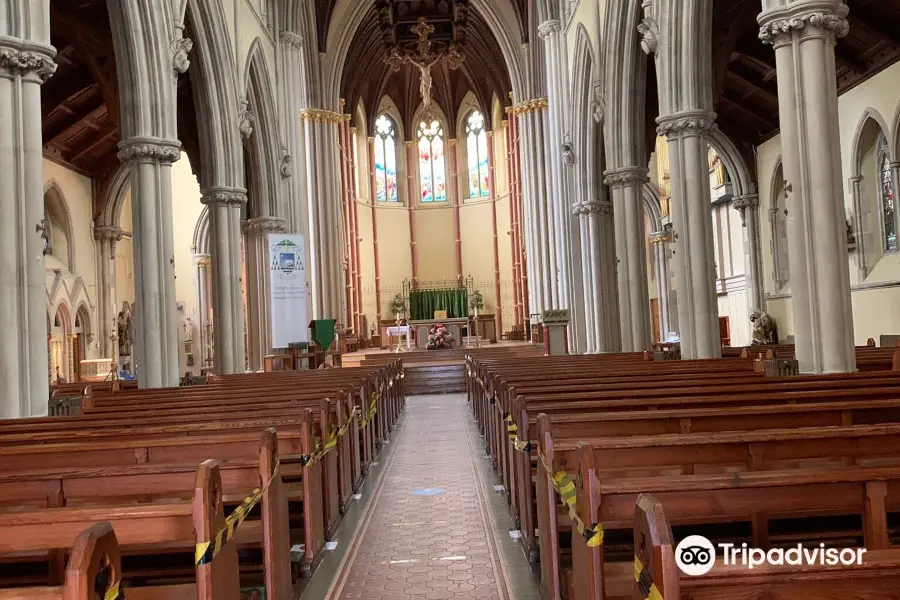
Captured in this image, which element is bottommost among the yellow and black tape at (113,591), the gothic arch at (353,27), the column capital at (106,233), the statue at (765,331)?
the yellow and black tape at (113,591)

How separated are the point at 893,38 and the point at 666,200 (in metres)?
11.0

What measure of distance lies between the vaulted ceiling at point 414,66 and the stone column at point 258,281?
32.5 ft

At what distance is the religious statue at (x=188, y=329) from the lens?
24844 mm

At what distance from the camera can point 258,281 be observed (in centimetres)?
1823

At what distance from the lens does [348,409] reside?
6430 millimetres

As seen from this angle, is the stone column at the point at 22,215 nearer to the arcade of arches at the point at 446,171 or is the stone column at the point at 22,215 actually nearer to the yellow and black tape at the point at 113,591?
the arcade of arches at the point at 446,171

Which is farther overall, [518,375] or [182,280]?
[182,280]

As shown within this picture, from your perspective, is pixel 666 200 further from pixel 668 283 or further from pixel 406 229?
pixel 406 229

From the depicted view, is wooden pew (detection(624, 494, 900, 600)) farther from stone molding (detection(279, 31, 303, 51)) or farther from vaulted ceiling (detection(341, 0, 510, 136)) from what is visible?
vaulted ceiling (detection(341, 0, 510, 136))

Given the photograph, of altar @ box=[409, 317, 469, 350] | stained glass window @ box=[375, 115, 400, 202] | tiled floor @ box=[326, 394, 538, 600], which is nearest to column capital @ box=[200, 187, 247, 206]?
tiled floor @ box=[326, 394, 538, 600]

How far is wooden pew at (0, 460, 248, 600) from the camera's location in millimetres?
2203

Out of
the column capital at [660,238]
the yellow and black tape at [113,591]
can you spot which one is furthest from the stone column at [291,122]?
the yellow and black tape at [113,591]

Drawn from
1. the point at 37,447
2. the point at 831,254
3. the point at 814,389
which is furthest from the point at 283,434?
the point at 831,254

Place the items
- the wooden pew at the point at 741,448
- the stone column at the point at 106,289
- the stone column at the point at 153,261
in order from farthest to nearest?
the stone column at the point at 106,289, the stone column at the point at 153,261, the wooden pew at the point at 741,448
